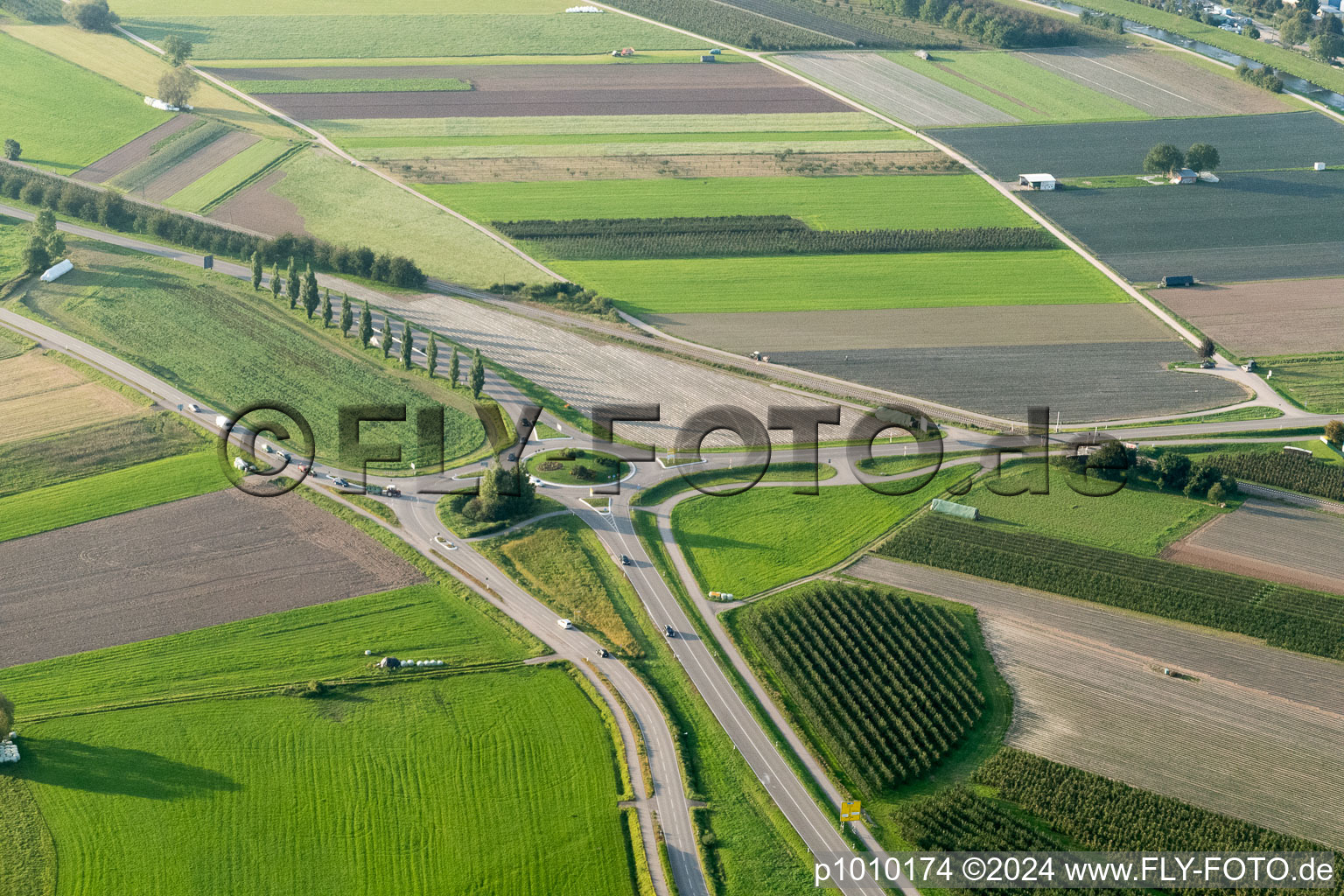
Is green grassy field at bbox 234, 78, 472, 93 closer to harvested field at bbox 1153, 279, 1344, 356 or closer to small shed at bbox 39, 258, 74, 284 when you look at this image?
small shed at bbox 39, 258, 74, 284

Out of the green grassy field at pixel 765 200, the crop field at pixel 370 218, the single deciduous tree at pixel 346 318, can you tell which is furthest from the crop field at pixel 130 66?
the single deciduous tree at pixel 346 318

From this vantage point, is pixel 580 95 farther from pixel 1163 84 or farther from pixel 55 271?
pixel 1163 84

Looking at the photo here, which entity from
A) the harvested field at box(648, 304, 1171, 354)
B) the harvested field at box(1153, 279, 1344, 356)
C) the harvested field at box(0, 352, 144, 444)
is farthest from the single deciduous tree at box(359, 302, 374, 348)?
the harvested field at box(1153, 279, 1344, 356)

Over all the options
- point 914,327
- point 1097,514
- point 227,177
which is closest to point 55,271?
point 227,177

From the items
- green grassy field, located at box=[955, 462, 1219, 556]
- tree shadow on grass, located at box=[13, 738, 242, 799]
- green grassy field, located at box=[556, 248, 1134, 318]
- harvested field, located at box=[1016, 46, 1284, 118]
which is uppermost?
harvested field, located at box=[1016, 46, 1284, 118]

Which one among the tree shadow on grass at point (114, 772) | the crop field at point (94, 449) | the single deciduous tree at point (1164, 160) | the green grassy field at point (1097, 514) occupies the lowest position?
the tree shadow on grass at point (114, 772)

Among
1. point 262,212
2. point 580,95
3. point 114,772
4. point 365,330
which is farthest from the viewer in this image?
point 580,95

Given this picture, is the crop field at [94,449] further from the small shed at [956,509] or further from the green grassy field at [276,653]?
the small shed at [956,509]
